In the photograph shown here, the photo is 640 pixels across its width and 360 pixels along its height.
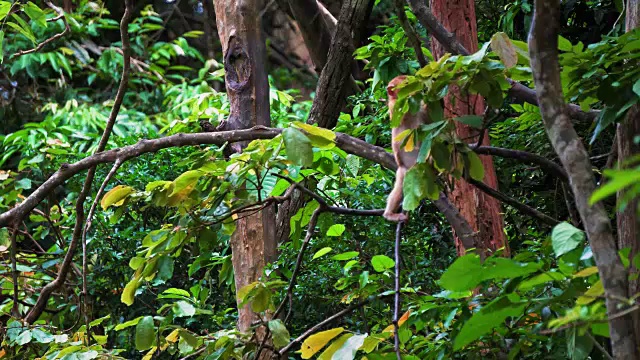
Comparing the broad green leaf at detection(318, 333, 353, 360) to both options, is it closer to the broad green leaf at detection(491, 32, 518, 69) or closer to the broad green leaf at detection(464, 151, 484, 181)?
the broad green leaf at detection(464, 151, 484, 181)

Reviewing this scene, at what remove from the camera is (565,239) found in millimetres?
1142

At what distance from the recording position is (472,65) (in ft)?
4.97

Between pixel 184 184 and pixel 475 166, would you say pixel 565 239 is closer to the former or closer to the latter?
pixel 475 166

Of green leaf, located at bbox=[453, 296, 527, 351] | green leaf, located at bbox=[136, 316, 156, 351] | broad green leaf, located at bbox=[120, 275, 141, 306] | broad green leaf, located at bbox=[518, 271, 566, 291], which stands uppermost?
broad green leaf, located at bbox=[518, 271, 566, 291]

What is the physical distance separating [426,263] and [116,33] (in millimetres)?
5669

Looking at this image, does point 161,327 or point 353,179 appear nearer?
point 161,327

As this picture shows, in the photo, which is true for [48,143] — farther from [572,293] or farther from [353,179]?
[572,293]

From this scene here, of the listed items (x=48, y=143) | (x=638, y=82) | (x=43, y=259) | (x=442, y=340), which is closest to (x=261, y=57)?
(x=442, y=340)

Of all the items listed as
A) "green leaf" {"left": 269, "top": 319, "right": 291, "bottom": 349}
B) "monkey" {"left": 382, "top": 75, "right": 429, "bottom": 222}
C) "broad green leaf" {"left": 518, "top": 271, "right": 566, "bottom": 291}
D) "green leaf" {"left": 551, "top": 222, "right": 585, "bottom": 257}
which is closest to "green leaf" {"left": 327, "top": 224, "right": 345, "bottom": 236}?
"monkey" {"left": 382, "top": 75, "right": 429, "bottom": 222}

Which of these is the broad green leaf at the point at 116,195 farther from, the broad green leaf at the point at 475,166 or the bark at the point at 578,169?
the bark at the point at 578,169

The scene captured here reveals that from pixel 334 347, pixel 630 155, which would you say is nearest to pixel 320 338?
pixel 334 347

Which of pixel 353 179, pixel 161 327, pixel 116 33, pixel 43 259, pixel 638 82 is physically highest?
pixel 116 33

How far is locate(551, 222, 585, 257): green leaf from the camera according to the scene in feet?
3.70

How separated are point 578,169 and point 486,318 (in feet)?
1.14
